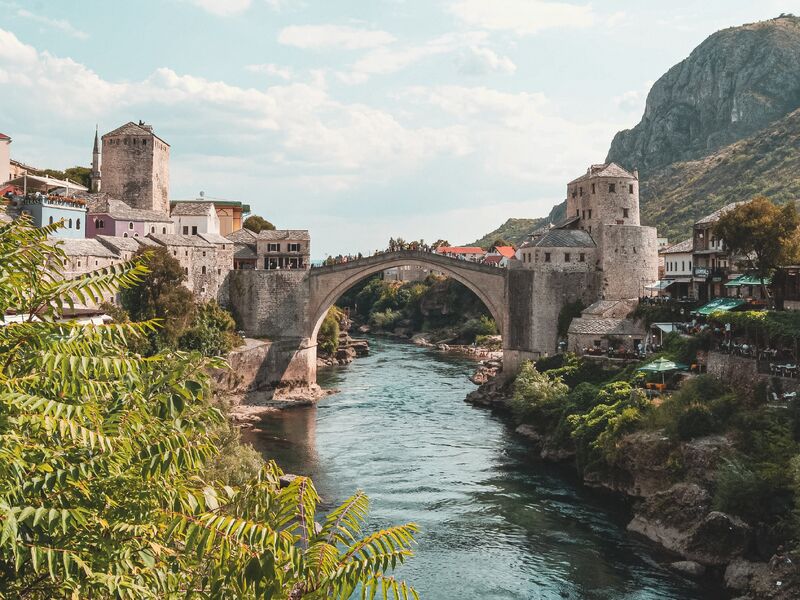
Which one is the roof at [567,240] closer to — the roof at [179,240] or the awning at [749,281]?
the awning at [749,281]

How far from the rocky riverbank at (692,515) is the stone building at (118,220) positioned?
31.8 meters

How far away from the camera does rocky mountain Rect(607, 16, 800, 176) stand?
116562 millimetres

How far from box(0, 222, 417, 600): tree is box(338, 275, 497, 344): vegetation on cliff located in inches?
2885

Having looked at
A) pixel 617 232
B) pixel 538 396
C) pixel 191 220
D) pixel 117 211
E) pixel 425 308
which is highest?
pixel 191 220

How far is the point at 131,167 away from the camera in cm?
5975

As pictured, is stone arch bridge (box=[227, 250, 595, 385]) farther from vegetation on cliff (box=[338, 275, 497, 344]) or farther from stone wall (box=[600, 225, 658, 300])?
vegetation on cliff (box=[338, 275, 497, 344])

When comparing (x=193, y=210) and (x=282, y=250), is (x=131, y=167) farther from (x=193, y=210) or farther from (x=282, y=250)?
(x=282, y=250)

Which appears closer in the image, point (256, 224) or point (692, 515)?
point (692, 515)

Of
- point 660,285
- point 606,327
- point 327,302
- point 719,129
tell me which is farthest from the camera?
point 719,129

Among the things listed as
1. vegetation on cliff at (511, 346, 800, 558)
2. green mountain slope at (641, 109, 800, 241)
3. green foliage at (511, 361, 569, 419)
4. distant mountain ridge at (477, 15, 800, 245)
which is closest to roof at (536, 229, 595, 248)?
vegetation on cliff at (511, 346, 800, 558)

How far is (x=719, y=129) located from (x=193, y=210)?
9066 centimetres

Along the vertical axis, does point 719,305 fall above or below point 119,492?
above

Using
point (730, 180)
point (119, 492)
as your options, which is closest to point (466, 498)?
point (119, 492)

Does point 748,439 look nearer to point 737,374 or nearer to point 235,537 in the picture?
point 737,374
